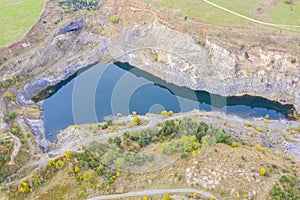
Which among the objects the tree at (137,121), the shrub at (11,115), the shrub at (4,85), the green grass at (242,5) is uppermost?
the green grass at (242,5)

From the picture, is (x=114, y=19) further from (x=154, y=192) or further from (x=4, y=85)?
(x=154, y=192)

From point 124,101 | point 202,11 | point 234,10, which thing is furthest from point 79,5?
point 234,10

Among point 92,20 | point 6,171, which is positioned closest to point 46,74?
point 92,20

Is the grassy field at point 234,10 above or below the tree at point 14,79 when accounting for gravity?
above

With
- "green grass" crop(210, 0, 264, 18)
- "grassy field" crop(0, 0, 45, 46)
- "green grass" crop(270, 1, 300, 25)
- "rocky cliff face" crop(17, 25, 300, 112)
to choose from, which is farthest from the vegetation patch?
"green grass" crop(270, 1, 300, 25)

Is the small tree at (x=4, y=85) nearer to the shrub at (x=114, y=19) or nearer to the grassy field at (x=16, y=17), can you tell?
the grassy field at (x=16, y=17)

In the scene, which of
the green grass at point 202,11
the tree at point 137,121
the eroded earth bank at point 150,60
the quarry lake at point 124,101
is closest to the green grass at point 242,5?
the green grass at point 202,11

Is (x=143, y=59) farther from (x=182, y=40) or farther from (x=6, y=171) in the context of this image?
(x=6, y=171)
